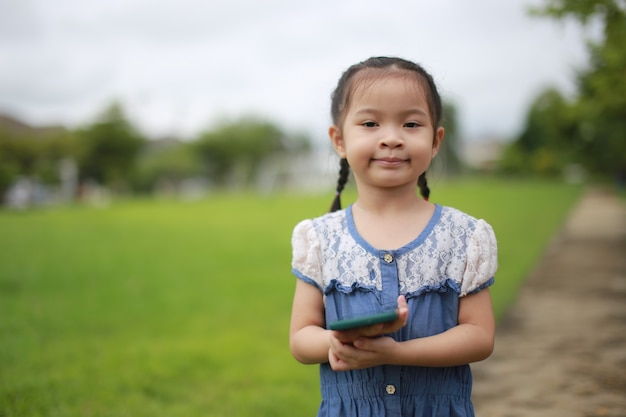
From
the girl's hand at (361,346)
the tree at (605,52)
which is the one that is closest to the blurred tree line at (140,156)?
the girl's hand at (361,346)

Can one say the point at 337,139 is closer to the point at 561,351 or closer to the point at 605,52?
the point at 561,351

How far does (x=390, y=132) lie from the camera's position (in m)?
1.79

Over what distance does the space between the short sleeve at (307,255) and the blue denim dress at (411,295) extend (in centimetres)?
3

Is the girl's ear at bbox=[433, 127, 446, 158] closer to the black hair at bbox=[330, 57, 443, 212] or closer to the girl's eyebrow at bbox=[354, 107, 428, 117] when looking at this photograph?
the black hair at bbox=[330, 57, 443, 212]

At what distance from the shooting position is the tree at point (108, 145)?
48.0 metres

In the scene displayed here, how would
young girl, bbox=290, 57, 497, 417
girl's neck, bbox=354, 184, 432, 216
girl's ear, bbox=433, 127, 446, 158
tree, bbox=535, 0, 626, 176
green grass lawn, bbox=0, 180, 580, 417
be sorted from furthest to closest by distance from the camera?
tree, bbox=535, 0, 626, 176 < green grass lawn, bbox=0, 180, 580, 417 < girl's ear, bbox=433, 127, 446, 158 < girl's neck, bbox=354, 184, 432, 216 < young girl, bbox=290, 57, 497, 417

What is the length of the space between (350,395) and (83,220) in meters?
21.8

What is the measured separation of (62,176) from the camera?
141 feet

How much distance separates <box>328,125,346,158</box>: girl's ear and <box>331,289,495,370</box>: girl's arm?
56 centimetres

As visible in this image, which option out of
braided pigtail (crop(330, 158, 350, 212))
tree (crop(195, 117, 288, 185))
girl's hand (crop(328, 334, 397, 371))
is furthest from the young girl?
tree (crop(195, 117, 288, 185))

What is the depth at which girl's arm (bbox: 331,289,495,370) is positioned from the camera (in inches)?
61.8

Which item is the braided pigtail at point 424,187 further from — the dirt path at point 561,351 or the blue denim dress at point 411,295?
the dirt path at point 561,351

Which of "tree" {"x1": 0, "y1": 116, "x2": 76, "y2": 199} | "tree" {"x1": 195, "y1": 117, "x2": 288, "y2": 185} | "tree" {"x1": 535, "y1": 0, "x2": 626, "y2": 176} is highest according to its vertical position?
"tree" {"x1": 195, "y1": 117, "x2": 288, "y2": 185}

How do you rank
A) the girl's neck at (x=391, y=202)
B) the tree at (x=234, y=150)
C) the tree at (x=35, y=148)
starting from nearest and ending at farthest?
the girl's neck at (x=391, y=202)
the tree at (x=35, y=148)
the tree at (x=234, y=150)
